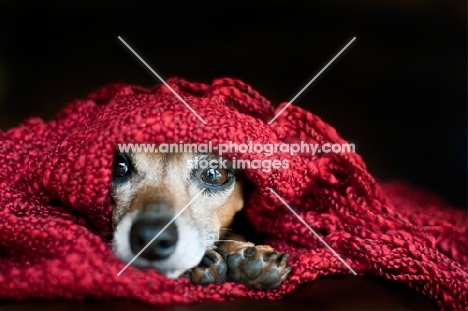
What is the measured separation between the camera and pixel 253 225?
1316 millimetres

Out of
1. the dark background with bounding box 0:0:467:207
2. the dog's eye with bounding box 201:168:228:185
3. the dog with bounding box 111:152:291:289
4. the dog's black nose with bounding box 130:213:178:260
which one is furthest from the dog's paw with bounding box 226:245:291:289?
the dark background with bounding box 0:0:467:207

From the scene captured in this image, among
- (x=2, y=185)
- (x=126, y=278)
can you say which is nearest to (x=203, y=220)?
(x=126, y=278)

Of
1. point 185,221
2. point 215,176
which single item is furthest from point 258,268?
point 215,176

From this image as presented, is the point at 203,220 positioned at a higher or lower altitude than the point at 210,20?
lower

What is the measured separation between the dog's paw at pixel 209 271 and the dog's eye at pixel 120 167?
302 millimetres

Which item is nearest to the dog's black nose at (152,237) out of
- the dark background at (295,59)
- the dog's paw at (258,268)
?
the dog's paw at (258,268)

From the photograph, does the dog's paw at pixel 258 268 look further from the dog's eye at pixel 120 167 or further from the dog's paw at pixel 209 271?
the dog's eye at pixel 120 167

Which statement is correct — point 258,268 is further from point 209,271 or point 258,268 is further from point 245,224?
point 245,224

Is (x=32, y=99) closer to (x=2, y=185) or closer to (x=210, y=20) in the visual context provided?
(x=2, y=185)

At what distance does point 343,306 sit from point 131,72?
0.87 meters

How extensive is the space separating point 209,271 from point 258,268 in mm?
98

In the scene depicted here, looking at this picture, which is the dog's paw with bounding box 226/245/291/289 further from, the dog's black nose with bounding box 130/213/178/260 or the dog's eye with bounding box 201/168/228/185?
the dog's eye with bounding box 201/168/228/185

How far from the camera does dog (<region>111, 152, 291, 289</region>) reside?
105 cm

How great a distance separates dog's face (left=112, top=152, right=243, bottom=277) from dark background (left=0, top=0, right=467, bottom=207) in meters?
0.32
